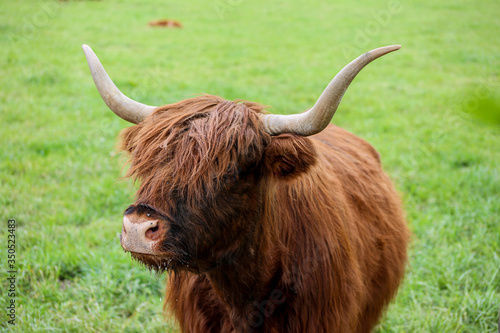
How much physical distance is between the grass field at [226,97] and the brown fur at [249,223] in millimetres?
551

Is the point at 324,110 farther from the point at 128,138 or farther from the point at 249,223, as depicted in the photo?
the point at 128,138

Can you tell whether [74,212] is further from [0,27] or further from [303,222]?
[0,27]

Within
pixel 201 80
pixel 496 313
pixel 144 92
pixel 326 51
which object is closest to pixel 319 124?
pixel 496 313

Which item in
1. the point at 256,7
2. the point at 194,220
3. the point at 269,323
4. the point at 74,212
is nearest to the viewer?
the point at 194,220

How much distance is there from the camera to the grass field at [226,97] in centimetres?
361

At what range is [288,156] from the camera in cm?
220

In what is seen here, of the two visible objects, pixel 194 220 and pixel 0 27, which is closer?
pixel 194 220

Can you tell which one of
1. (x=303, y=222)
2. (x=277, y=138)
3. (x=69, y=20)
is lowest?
(x=69, y=20)

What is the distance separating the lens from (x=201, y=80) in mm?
9094

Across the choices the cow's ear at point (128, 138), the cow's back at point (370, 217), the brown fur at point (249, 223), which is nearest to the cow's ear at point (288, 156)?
the brown fur at point (249, 223)

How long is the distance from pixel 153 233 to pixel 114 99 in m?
0.95

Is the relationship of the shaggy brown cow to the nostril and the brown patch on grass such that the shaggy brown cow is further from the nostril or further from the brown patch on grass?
the brown patch on grass

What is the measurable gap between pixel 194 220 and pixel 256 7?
17.8m

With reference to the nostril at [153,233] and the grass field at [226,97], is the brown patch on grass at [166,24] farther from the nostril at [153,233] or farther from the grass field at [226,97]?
the nostril at [153,233]
